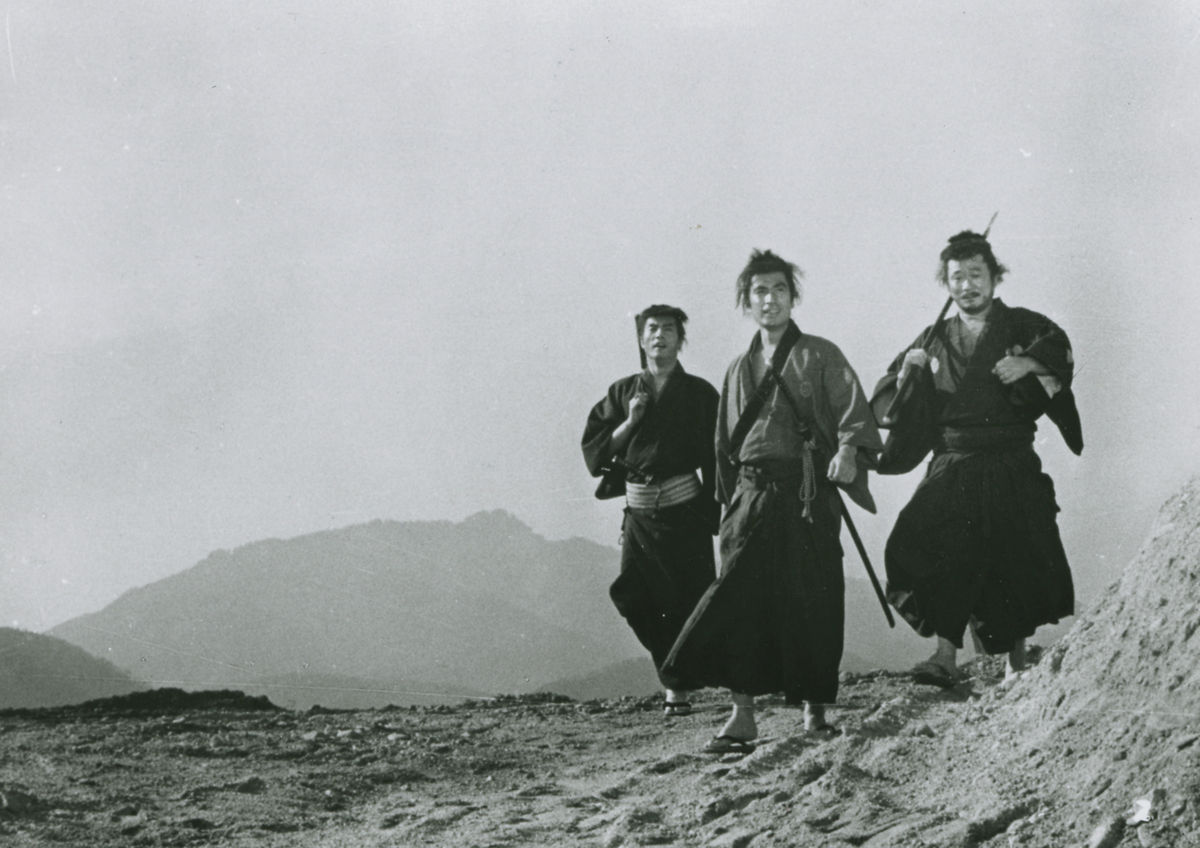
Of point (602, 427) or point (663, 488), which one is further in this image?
point (602, 427)

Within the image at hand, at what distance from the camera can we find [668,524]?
6391 millimetres

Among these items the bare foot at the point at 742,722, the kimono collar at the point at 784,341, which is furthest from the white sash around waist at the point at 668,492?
the bare foot at the point at 742,722

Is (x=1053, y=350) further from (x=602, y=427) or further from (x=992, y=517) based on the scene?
(x=602, y=427)

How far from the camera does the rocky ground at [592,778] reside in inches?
112

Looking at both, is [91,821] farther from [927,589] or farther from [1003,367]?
[1003,367]

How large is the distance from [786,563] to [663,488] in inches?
68.4

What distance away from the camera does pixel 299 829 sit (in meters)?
4.32

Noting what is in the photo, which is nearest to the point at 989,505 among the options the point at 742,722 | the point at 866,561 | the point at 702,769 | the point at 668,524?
the point at 866,561

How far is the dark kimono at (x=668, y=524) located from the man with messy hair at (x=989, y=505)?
125 cm

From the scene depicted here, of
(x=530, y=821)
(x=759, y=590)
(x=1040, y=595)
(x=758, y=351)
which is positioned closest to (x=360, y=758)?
(x=530, y=821)

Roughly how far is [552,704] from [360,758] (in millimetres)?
2248

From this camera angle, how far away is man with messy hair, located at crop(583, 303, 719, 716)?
20.9 feet

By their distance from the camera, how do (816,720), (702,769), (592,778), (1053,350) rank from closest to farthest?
(702,769), (816,720), (592,778), (1053,350)

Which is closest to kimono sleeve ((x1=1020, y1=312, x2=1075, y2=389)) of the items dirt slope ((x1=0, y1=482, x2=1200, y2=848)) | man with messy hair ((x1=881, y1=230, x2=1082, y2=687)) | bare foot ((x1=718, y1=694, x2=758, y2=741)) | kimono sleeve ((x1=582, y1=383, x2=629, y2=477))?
man with messy hair ((x1=881, y1=230, x2=1082, y2=687))
